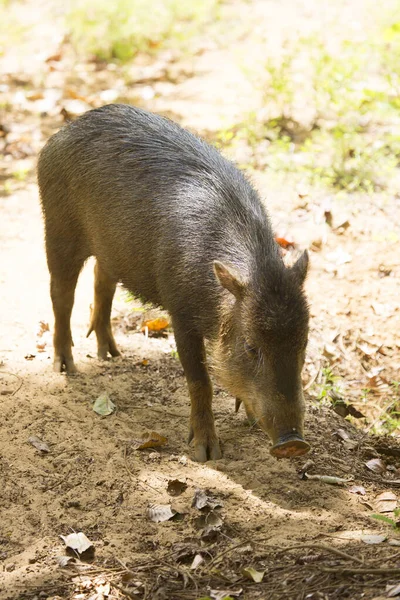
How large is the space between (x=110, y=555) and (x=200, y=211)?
191 cm

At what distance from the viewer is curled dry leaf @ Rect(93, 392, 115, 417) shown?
487 centimetres

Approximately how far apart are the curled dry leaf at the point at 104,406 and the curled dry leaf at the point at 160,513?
102 cm

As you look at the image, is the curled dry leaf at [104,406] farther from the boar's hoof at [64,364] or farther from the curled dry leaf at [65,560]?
the curled dry leaf at [65,560]

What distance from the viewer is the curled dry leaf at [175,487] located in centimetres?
410

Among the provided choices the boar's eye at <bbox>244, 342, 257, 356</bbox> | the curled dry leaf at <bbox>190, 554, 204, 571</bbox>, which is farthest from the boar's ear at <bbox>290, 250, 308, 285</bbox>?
the curled dry leaf at <bbox>190, 554, 204, 571</bbox>

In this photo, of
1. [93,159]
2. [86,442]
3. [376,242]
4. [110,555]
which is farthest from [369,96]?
[110,555]

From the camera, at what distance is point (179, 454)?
452cm

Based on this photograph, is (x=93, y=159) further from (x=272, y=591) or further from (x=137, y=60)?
(x=137, y=60)

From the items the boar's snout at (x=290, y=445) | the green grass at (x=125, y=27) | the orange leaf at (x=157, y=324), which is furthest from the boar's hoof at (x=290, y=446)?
the green grass at (x=125, y=27)

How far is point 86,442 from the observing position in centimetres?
453

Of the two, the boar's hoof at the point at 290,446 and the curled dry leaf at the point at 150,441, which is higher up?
the boar's hoof at the point at 290,446

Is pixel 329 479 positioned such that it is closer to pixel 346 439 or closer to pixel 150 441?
pixel 346 439

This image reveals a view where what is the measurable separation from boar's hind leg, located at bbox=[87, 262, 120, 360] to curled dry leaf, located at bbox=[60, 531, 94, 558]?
6.93 feet

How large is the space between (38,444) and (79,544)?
0.93 m
